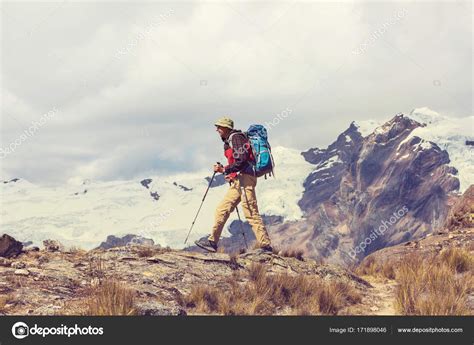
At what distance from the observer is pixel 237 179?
1499 centimetres

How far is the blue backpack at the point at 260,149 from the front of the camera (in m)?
14.7

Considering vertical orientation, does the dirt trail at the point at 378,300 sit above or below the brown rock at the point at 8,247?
below

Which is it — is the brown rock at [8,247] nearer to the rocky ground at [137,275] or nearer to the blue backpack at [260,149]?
the rocky ground at [137,275]

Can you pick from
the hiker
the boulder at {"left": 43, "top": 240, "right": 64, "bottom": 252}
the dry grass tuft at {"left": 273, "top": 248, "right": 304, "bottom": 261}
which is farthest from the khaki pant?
the boulder at {"left": 43, "top": 240, "right": 64, "bottom": 252}

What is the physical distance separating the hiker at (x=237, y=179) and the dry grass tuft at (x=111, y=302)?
17.0 ft

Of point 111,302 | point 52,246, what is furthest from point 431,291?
point 52,246

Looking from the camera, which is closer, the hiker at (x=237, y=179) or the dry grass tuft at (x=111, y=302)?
the dry grass tuft at (x=111, y=302)

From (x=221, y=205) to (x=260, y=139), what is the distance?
6.32 ft

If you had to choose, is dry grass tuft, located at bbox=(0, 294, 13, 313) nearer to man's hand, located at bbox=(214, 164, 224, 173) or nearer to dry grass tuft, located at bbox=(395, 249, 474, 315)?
man's hand, located at bbox=(214, 164, 224, 173)

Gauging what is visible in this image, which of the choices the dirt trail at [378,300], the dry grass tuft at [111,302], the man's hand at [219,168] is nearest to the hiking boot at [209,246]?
the man's hand at [219,168]

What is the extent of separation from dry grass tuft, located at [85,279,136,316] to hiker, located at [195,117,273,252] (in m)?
5.19

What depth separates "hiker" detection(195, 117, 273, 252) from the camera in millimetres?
14617

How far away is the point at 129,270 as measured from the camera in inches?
504
